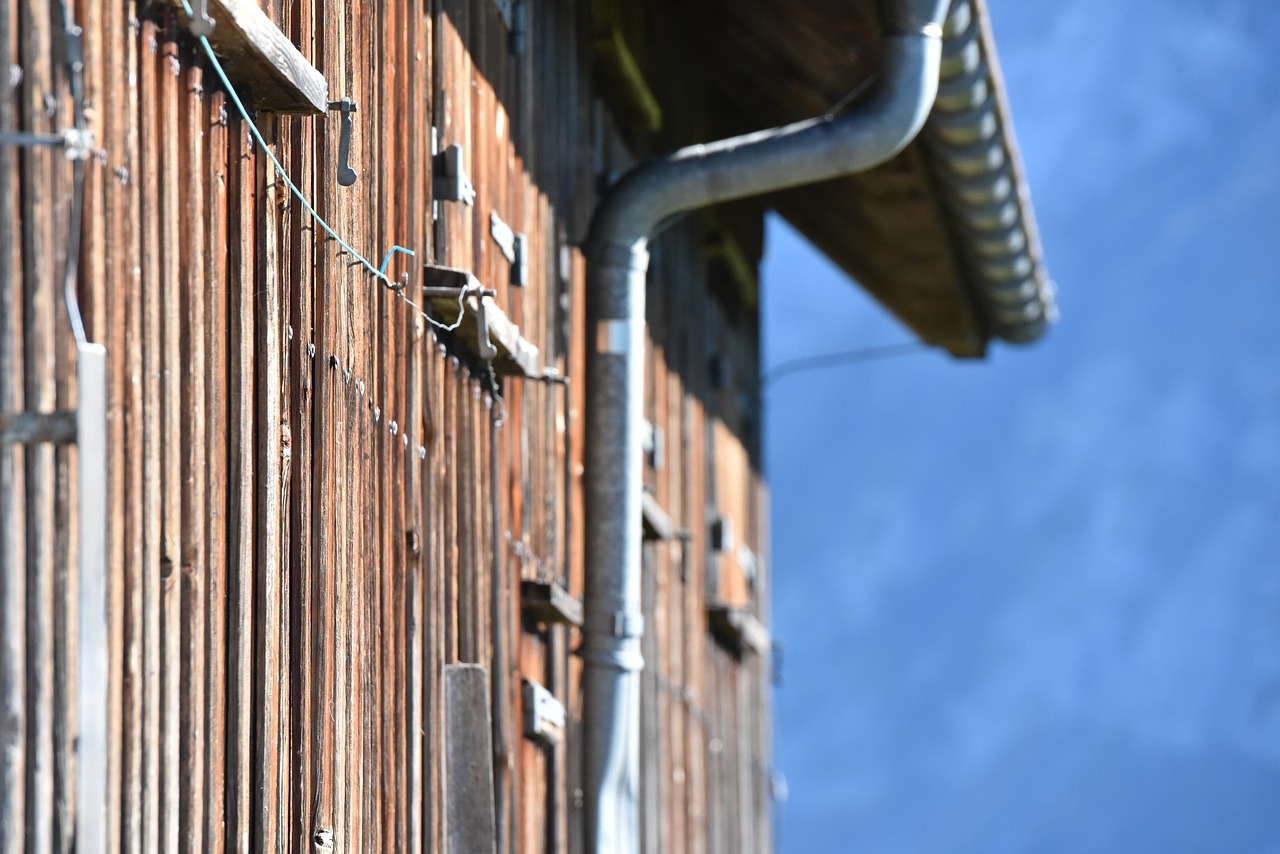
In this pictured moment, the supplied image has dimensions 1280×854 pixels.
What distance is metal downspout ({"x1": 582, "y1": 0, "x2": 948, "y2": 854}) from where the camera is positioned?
648cm

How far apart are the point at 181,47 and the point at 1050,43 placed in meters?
55.6

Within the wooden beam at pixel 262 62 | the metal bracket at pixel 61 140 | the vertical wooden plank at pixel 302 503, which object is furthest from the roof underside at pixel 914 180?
the metal bracket at pixel 61 140

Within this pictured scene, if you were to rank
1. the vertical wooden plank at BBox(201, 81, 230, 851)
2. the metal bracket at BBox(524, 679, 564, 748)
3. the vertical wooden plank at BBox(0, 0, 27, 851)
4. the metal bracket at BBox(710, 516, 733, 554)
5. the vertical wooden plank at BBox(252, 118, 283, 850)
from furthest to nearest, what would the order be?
the metal bracket at BBox(710, 516, 733, 554) → the metal bracket at BBox(524, 679, 564, 748) → the vertical wooden plank at BBox(252, 118, 283, 850) → the vertical wooden plank at BBox(201, 81, 230, 851) → the vertical wooden plank at BBox(0, 0, 27, 851)

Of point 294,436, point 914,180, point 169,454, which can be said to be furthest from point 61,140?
point 914,180

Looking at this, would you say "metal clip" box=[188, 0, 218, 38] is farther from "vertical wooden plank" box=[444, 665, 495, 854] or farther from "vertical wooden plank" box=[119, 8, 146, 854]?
"vertical wooden plank" box=[444, 665, 495, 854]

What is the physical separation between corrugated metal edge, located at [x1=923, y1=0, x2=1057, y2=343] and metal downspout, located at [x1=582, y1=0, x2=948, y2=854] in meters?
0.39

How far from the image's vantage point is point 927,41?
6.63 m

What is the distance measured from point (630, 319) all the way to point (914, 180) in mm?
2585

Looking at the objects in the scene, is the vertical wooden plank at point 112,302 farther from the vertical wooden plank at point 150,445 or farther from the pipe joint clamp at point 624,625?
the pipe joint clamp at point 624,625

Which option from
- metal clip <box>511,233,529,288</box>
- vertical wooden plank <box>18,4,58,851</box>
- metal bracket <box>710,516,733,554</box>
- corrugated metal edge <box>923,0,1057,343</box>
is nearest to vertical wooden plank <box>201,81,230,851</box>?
vertical wooden plank <box>18,4,58,851</box>

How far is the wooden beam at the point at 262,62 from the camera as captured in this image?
3.75m

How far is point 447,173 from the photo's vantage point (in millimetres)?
5402

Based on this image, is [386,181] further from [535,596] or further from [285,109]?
[535,596]

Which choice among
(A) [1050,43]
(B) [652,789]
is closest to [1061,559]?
(A) [1050,43]
